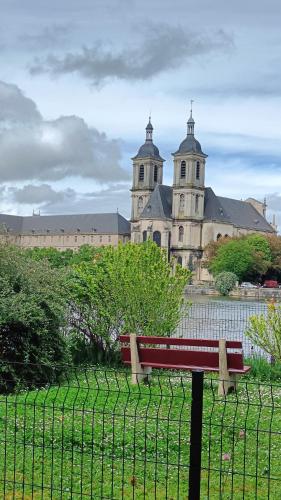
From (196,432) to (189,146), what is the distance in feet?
414

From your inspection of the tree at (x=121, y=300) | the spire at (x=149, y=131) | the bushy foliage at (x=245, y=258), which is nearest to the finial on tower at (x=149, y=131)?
the spire at (x=149, y=131)

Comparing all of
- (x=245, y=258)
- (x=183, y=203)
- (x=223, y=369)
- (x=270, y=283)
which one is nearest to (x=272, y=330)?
(x=223, y=369)

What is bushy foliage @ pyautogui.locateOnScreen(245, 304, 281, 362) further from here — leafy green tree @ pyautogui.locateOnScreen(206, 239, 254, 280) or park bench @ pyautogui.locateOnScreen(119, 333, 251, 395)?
leafy green tree @ pyautogui.locateOnScreen(206, 239, 254, 280)

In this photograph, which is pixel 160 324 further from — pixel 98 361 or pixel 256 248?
pixel 256 248

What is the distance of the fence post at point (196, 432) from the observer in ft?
15.4

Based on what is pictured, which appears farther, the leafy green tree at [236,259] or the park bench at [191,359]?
the leafy green tree at [236,259]

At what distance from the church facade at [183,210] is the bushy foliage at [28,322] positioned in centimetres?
10725

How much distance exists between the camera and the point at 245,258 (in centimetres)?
9631

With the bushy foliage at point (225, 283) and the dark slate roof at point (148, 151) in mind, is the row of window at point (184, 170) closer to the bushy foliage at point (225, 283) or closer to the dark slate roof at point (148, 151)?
the dark slate roof at point (148, 151)

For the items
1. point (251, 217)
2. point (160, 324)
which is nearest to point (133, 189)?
point (251, 217)

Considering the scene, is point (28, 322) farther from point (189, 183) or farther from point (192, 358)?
point (189, 183)

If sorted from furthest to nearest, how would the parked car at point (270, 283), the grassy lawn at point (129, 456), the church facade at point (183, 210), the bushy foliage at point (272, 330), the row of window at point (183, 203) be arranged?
the row of window at point (183, 203), the church facade at point (183, 210), the parked car at point (270, 283), the bushy foliage at point (272, 330), the grassy lawn at point (129, 456)

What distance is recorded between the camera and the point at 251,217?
5723 inches

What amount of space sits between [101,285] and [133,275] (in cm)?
81
